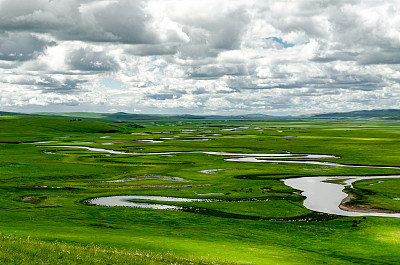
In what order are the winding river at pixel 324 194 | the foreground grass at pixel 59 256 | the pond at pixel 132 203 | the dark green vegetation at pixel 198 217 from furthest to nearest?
the pond at pixel 132 203 < the winding river at pixel 324 194 < the dark green vegetation at pixel 198 217 < the foreground grass at pixel 59 256

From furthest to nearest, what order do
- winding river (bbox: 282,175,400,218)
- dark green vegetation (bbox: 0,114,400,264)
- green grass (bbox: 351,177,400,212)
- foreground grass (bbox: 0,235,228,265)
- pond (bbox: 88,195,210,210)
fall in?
green grass (bbox: 351,177,400,212) < pond (bbox: 88,195,210,210) < winding river (bbox: 282,175,400,218) < dark green vegetation (bbox: 0,114,400,264) < foreground grass (bbox: 0,235,228,265)

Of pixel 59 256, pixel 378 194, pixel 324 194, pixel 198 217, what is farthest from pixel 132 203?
pixel 378 194

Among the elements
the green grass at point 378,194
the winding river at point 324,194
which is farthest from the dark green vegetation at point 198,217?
the winding river at point 324,194

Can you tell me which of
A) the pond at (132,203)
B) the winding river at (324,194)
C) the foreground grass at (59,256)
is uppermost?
the foreground grass at (59,256)

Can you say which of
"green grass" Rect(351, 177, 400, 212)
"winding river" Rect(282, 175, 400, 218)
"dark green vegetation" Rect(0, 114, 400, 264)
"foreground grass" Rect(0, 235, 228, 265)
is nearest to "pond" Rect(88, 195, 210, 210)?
"dark green vegetation" Rect(0, 114, 400, 264)

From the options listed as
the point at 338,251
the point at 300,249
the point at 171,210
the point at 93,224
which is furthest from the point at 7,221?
the point at 338,251

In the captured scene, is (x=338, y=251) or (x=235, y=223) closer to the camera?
(x=338, y=251)

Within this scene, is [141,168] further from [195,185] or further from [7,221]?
[7,221]

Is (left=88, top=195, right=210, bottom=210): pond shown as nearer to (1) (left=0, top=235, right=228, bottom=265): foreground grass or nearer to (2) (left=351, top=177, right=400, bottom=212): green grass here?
(2) (left=351, top=177, right=400, bottom=212): green grass

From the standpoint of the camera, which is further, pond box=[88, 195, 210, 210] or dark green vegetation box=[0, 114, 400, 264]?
pond box=[88, 195, 210, 210]

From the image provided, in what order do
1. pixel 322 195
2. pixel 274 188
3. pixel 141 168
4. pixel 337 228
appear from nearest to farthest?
pixel 337 228, pixel 322 195, pixel 274 188, pixel 141 168

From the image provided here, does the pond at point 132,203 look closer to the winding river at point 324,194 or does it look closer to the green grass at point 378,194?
the winding river at point 324,194
